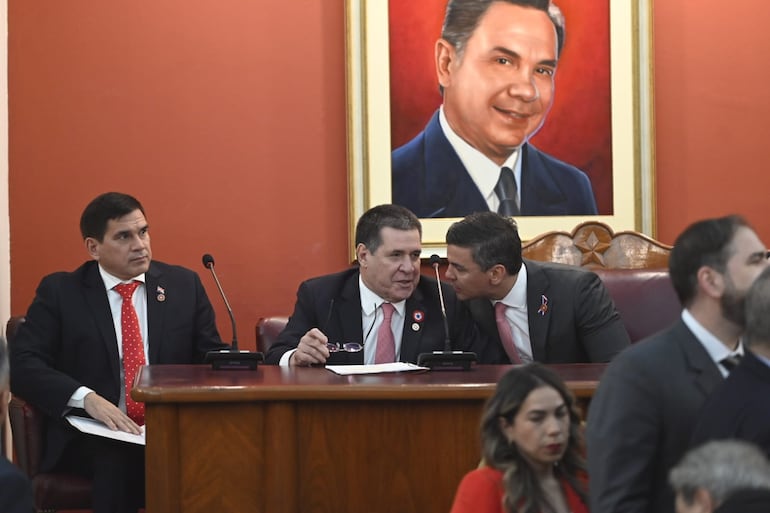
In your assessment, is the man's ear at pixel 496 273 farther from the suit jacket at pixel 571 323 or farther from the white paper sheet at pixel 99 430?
the white paper sheet at pixel 99 430

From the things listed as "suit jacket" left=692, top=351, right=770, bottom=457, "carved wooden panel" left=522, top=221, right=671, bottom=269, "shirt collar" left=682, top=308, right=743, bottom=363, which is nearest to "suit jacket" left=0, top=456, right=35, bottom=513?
"suit jacket" left=692, top=351, right=770, bottom=457

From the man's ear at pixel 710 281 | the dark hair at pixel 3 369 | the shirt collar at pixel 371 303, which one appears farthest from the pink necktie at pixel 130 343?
the man's ear at pixel 710 281

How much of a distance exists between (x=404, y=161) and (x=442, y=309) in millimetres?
1200

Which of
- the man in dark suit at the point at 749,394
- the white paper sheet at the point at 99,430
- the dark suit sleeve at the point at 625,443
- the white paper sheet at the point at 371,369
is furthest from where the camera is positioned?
the white paper sheet at the point at 99,430

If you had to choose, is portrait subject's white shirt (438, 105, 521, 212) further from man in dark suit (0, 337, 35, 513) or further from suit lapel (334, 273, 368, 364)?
man in dark suit (0, 337, 35, 513)

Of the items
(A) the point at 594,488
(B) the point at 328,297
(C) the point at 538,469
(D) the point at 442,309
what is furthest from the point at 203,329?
(A) the point at 594,488

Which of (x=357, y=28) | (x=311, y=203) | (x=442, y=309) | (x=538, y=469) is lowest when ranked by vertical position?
(x=538, y=469)

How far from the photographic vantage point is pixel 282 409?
3232 millimetres

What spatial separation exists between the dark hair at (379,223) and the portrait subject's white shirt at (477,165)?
101 cm

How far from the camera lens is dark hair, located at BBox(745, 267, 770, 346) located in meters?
2.14

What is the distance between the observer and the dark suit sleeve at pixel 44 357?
13.1 feet

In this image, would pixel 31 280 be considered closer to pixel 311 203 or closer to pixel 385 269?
pixel 311 203

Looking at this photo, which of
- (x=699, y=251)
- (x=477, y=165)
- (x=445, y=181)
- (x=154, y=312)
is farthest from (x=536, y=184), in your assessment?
(x=699, y=251)

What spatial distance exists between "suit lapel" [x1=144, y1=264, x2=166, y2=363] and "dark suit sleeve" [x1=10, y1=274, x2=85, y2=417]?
0.29m
